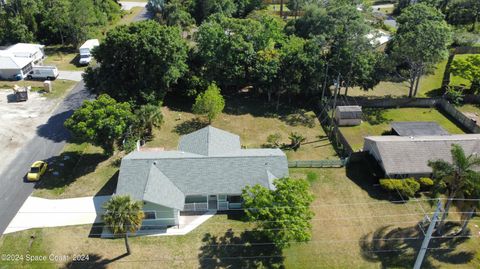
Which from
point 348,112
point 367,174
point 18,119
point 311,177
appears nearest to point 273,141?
point 311,177

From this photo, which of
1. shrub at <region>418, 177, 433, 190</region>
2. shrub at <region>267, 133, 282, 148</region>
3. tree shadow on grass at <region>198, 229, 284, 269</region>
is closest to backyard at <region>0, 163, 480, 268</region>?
tree shadow on grass at <region>198, 229, 284, 269</region>

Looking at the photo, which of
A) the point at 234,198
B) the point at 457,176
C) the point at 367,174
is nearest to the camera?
the point at 457,176

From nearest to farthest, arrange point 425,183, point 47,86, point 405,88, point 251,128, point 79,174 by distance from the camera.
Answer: point 425,183, point 79,174, point 251,128, point 47,86, point 405,88

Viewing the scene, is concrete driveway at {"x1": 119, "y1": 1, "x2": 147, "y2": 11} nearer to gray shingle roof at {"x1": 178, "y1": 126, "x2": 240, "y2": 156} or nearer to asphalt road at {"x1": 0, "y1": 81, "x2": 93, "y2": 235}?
asphalt road at {"x1": 0, "y1": 81, "x2": 93, "y2": 235}

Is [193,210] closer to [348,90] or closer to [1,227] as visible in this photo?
[1,227]

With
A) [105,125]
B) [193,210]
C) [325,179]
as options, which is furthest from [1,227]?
[325,179]

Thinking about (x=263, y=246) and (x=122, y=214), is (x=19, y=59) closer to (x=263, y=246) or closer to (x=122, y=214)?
(x=122, y=214)

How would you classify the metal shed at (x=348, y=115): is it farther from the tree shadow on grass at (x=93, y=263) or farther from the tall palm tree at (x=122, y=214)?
the tree shadow on grass at (x=93, y=263)
